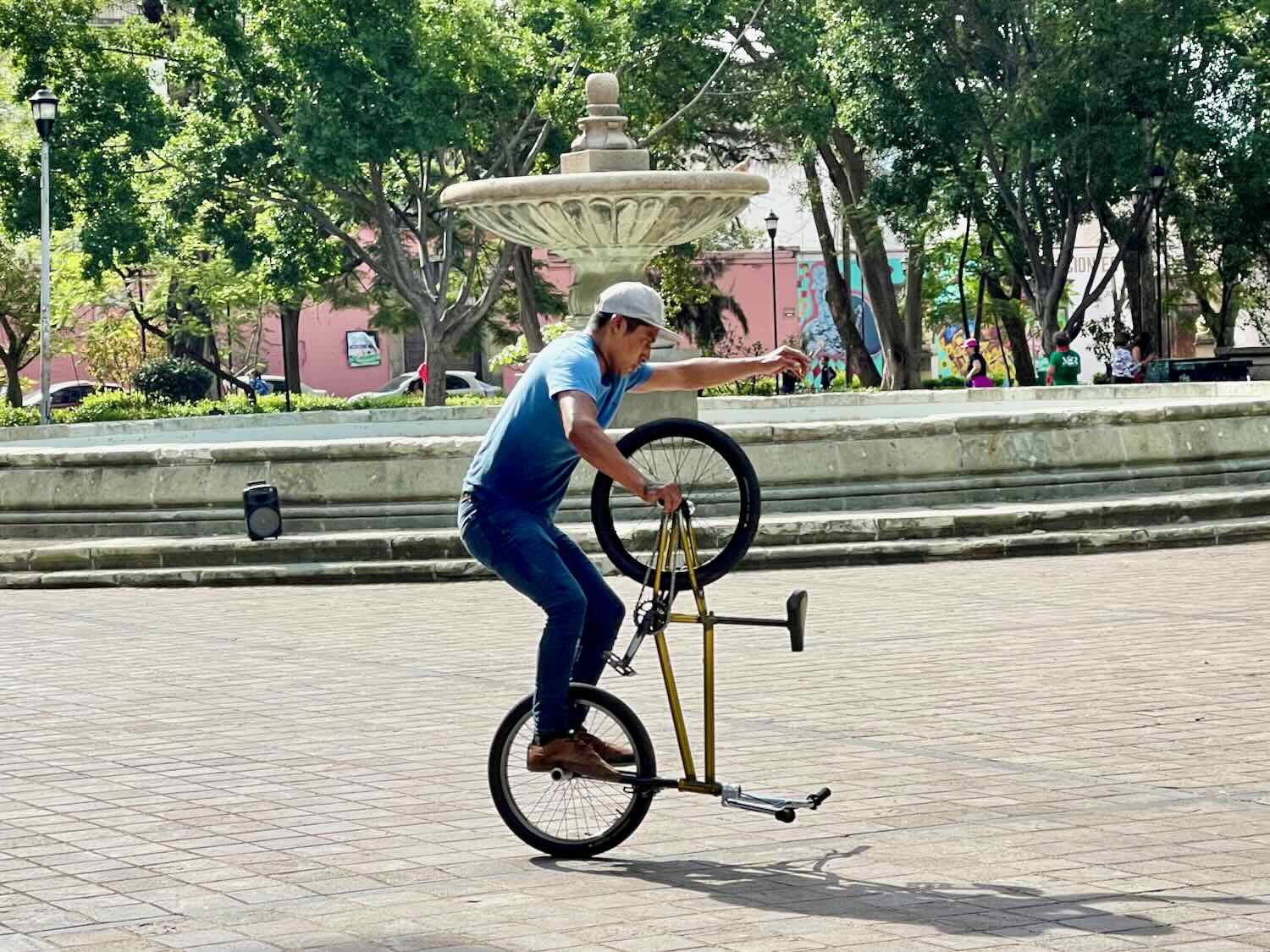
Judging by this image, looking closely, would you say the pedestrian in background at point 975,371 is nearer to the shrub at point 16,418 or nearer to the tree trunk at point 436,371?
the tree trunk at point 436,371

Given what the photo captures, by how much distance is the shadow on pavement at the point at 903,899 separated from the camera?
548cm

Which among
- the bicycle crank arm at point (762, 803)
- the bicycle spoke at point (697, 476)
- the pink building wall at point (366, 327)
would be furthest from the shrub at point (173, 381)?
the bicycle crank arm at point (762, 803)

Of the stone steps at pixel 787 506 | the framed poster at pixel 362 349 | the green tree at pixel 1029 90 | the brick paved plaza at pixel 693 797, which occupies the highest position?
the green tree at pixel 1029 90

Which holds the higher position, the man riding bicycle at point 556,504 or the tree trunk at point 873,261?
the tree trunk at point 873,261

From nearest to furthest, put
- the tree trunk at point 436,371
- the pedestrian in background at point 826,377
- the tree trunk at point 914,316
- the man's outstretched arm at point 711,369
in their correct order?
the man's outstretched arm at point 711,369 → the tree trunk at point 436,371 → the tree trunk at point 914,316 → the pedestrian in background at point 826,377

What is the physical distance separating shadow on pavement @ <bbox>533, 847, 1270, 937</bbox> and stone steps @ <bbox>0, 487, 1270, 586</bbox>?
8576 millimetres

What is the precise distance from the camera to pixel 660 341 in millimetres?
20422

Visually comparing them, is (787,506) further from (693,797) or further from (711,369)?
(711,369)

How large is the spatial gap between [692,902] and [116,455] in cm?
1090

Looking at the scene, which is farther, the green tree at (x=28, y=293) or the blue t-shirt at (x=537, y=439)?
the green tree at (x=28, y=293)

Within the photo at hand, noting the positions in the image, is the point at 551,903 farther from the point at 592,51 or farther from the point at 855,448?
the point at 592,51

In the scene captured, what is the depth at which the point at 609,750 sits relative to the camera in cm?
655

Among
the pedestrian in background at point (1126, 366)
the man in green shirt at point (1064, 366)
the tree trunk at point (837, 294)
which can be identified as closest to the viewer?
the man in green shirt at point (1064, 366)

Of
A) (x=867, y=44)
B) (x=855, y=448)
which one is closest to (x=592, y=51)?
(x=867, y=44)
